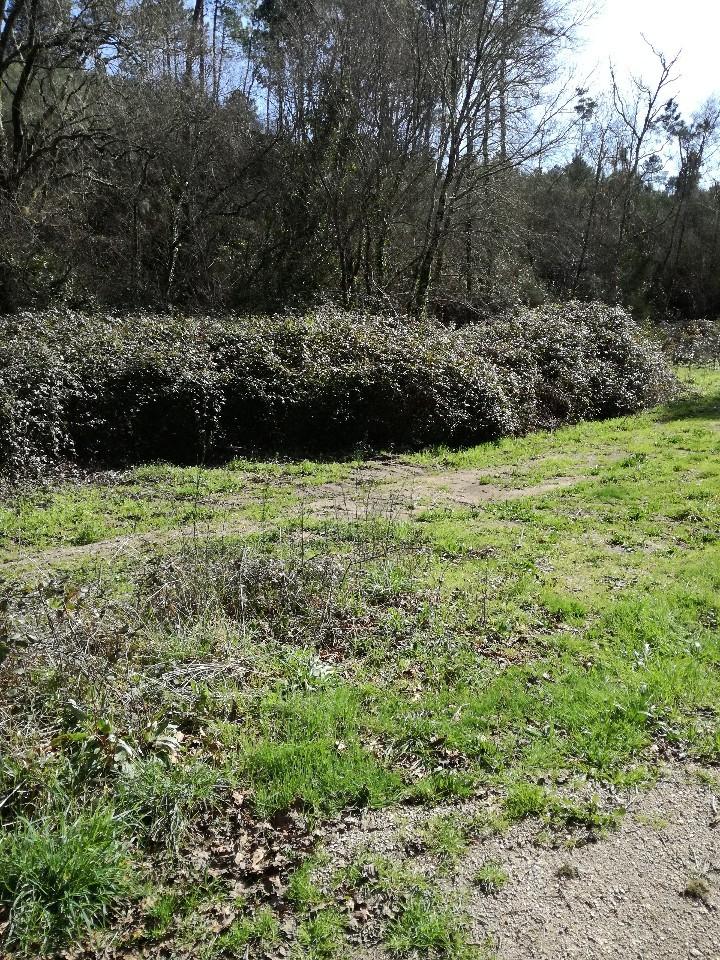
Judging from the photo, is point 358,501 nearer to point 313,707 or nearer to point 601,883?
point 313,707

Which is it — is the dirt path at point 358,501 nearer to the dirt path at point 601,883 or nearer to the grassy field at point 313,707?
the grassy field at point 313,707

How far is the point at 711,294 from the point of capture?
32688 mm

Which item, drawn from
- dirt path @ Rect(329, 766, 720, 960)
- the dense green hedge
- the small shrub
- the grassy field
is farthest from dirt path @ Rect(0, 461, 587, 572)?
dirt path @ Rect(329, 766, 720, 960)

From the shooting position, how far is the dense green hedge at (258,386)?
9.27 meters

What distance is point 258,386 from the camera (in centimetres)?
1054

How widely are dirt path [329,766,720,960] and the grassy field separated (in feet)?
0.24

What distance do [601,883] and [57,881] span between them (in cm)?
218

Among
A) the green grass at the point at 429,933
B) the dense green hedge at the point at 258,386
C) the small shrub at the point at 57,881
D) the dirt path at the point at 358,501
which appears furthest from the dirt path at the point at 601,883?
the dense green hedge at the point at 258,386

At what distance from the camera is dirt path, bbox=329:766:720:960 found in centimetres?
271

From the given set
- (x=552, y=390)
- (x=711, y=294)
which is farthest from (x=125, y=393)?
(x=711, y=294)

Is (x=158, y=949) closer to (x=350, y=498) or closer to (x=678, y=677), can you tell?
(x=678, y=677)

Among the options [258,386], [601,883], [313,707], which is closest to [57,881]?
[313,707]

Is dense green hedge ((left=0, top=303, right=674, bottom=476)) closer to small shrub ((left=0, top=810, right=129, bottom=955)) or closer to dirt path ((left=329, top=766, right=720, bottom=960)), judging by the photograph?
small shrub ((left=0, top=810, right=129, bottom=955))

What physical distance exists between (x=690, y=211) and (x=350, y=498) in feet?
108
